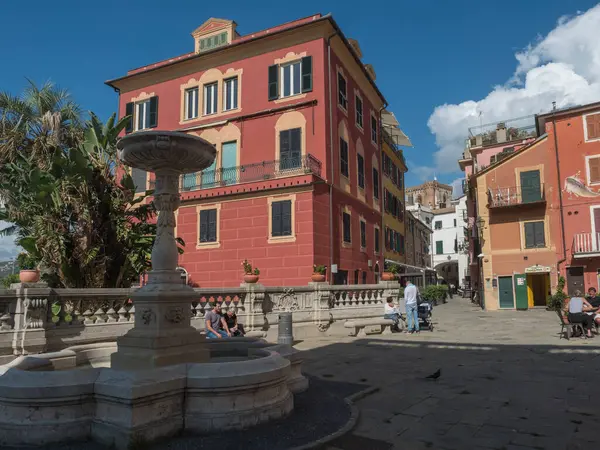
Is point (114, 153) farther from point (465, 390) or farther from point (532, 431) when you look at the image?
point (532, 431)

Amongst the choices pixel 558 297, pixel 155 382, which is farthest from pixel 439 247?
pixel 155 382

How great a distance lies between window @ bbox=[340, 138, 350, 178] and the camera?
2302 centimetres

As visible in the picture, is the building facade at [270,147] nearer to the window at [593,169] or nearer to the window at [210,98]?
the window at [210,98]

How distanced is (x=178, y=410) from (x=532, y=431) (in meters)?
3.73

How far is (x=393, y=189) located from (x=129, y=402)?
31.3 metres

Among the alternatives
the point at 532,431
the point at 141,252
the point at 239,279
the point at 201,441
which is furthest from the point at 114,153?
the point at 532,431

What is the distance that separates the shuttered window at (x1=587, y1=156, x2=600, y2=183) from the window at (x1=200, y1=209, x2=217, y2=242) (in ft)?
72.0

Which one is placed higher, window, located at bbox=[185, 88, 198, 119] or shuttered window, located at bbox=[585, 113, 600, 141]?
window, located at bbox=[185, 88, 198, 119]

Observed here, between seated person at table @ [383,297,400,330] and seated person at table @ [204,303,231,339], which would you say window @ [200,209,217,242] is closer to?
seated person at table @ [383,297,400,330]

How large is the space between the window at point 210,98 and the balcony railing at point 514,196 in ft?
59.5

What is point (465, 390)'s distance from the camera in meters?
6.65

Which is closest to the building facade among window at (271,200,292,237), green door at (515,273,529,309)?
window at (271,200,292,237)

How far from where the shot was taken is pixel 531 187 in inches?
1097

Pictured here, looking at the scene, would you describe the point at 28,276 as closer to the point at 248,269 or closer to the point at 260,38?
the point at 248,269
